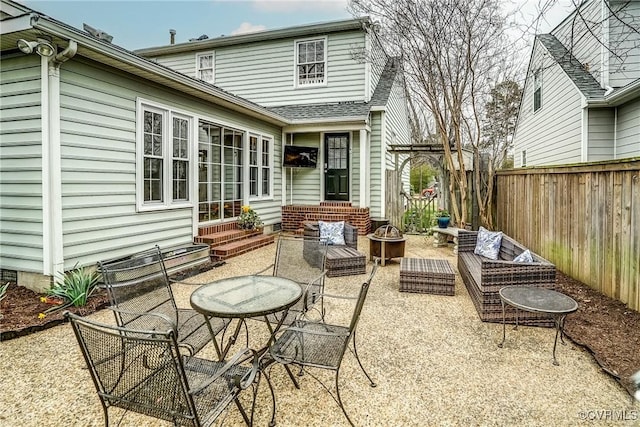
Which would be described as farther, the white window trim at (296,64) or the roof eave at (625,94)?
the white window trim at (296,64)

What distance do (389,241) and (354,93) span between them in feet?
19.5

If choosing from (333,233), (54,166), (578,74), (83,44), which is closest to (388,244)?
(333,233)

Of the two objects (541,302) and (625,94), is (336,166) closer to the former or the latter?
(625,94)

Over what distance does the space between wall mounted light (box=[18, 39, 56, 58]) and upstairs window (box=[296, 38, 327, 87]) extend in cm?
785

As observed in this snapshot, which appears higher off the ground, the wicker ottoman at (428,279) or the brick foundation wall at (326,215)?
the brick foundation wall at (326,215)

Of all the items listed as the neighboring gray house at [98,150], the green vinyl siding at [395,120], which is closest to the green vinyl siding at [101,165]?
the neighboring gray house at [98,150]

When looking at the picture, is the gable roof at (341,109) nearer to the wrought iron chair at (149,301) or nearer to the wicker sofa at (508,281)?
the wicker sofa at (508,281)

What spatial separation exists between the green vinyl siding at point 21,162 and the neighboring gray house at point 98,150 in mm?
14

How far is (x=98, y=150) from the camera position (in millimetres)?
5137

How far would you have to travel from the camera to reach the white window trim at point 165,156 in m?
5.79

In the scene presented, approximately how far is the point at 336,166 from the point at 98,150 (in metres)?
6.96

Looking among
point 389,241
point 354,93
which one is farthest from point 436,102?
point 389,241

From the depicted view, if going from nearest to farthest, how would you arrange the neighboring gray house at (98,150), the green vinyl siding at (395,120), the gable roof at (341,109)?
the neighboring gray house at (98,150)
the gable roof at (341,109)
the green vinyl siding at (395,120)

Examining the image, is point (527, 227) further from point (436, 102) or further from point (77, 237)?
point (77, 237)
